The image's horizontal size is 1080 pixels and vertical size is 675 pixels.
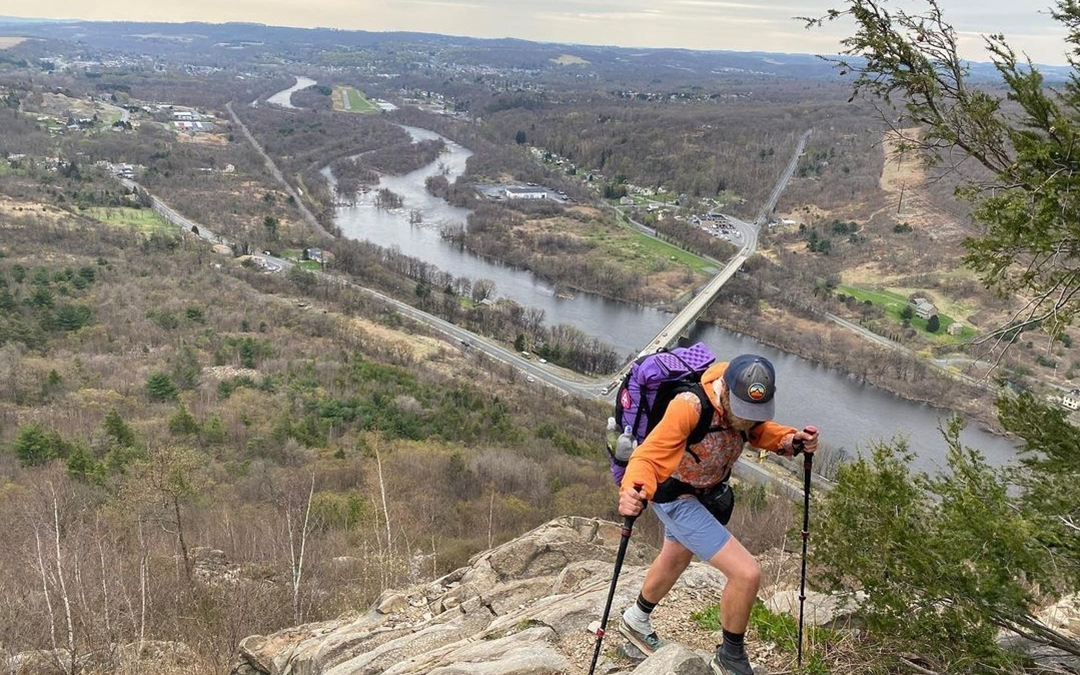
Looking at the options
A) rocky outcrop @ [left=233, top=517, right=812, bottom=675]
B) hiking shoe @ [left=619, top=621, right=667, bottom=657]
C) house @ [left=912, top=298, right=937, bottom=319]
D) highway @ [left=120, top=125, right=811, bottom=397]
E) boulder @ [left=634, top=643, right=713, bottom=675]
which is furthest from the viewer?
house @ [left=912, top=298, right=937, bottom=319]

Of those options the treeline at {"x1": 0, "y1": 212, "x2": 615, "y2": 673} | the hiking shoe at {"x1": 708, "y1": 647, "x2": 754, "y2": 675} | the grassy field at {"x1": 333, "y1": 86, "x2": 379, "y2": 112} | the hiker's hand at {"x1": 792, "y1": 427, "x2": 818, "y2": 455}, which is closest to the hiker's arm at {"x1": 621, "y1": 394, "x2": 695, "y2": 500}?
the hiker's hand at {"x1": 792, "y1": 427, "x2": 818, "y2": 455}

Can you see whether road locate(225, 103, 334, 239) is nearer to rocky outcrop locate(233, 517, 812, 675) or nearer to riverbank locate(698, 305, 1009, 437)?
riverbank locate(698, 305, 1009, 437)

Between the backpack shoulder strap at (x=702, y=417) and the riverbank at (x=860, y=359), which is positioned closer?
the backpack shoulder strap at (x=702, y=417)

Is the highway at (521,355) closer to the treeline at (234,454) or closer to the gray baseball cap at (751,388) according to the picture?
the treeline at (234,454)

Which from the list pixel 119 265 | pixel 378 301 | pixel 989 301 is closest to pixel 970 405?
pixel 989 301

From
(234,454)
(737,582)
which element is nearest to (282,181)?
(234,454)

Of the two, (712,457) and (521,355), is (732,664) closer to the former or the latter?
(712,457)

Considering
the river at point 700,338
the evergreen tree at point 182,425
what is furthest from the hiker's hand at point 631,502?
the evergreen tree at point 182,425
